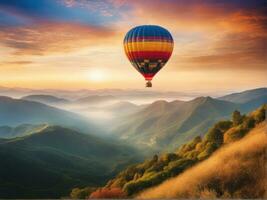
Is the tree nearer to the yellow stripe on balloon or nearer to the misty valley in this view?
the misty valley

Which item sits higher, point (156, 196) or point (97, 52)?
point (97, 52)

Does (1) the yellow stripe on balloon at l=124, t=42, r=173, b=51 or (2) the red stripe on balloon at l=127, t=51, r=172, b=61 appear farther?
(2) the red stripe on balloon at l=127, t=51, r=172, b=61

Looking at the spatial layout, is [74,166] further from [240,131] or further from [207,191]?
[207,191]

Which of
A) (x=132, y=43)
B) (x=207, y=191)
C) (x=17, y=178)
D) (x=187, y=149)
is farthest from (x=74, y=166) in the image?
(x=207, y=191)

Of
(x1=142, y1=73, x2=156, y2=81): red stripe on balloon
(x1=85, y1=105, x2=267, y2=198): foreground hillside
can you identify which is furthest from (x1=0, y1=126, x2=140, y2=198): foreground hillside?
(x1=142, y1=73, x2=156, y2=81): red stripe on balloon

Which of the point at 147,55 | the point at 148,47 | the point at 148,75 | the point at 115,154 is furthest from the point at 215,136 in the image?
the point at 115,154

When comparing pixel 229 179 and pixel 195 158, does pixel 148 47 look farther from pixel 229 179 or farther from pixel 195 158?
pixel 229 179
